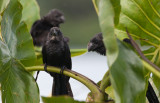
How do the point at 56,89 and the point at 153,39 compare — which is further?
the point at 56,89

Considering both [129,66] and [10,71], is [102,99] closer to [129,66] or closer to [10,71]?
[129,66]

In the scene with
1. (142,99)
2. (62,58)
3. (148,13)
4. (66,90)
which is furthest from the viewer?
(62,58)

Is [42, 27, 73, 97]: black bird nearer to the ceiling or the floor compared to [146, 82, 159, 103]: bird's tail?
nearer to the ceiling

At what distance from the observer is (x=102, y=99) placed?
90 centimetres

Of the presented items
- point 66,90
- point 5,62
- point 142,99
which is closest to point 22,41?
point 5,62

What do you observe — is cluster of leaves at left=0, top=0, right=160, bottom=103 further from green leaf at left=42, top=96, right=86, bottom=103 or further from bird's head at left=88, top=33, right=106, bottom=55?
bird's head at left=88, top=33, right=106, bottom=55

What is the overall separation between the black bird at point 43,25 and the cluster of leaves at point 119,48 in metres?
2.62

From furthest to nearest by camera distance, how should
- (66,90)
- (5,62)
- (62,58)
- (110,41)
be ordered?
(62,58) < (66,90) < (5,62) < (110,41)

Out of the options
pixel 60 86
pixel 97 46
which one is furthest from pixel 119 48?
pixel 97 46

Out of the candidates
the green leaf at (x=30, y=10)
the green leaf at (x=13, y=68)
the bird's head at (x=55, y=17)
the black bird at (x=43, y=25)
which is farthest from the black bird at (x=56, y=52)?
the bird's head at (x=55, y=17)

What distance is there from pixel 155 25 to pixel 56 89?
74 cm

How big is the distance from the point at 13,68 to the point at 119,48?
546mm

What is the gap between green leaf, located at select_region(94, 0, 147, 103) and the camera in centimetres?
72

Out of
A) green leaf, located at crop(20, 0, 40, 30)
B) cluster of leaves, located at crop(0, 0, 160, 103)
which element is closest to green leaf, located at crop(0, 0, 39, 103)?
cluster of leaves, located at crop(0, 0, 160, 103)
